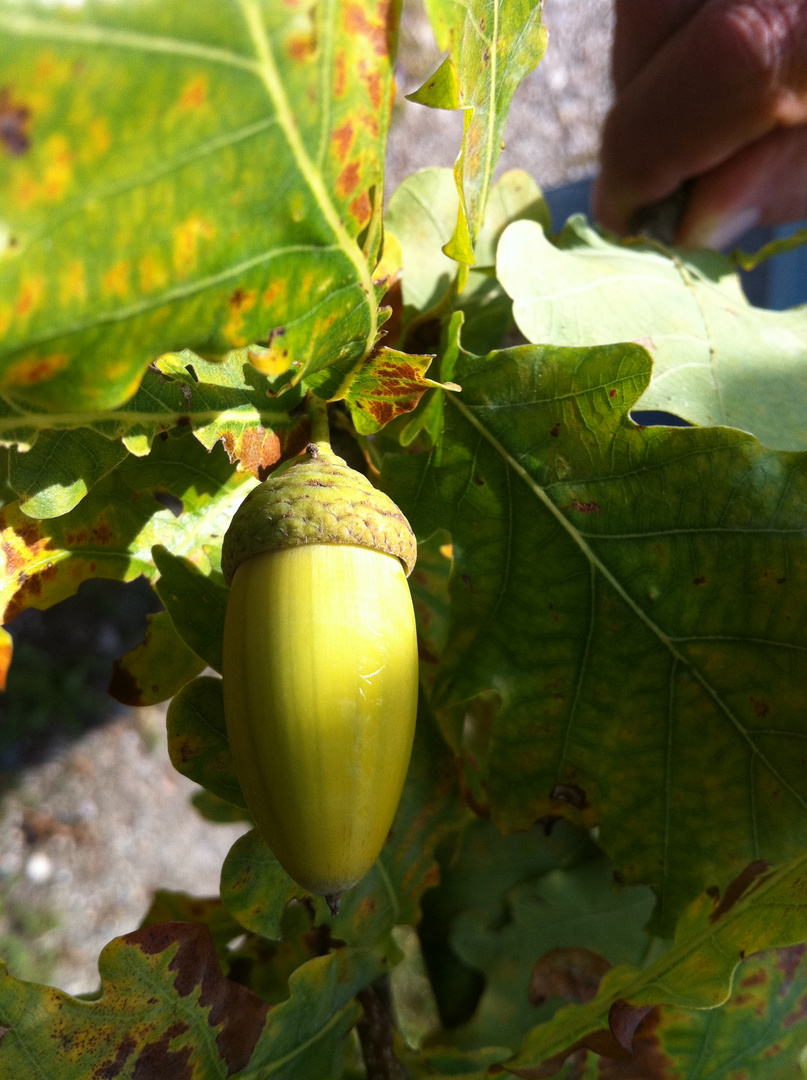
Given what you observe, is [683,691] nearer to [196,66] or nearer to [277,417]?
[277,417]

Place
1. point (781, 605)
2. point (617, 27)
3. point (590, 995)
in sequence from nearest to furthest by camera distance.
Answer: point (781, 605)
point (590, 995)
point (617, 27)

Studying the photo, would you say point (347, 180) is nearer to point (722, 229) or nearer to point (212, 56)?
point (212, 56)

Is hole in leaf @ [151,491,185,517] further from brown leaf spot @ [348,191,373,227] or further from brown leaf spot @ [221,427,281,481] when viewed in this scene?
brown leaf spot @ [348,191,373,227]

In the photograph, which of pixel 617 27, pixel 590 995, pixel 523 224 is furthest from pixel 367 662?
pixel 617 27

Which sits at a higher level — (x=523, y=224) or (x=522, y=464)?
(x=523, y=224)

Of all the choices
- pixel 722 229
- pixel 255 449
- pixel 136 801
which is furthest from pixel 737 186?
pixel 136 801

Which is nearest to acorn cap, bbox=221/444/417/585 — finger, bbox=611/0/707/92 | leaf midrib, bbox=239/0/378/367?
leaf midrib, bbox=239/0/378/367

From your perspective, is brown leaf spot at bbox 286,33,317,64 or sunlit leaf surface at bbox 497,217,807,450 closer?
brown leaf spot at bbox 286,33,317,64
